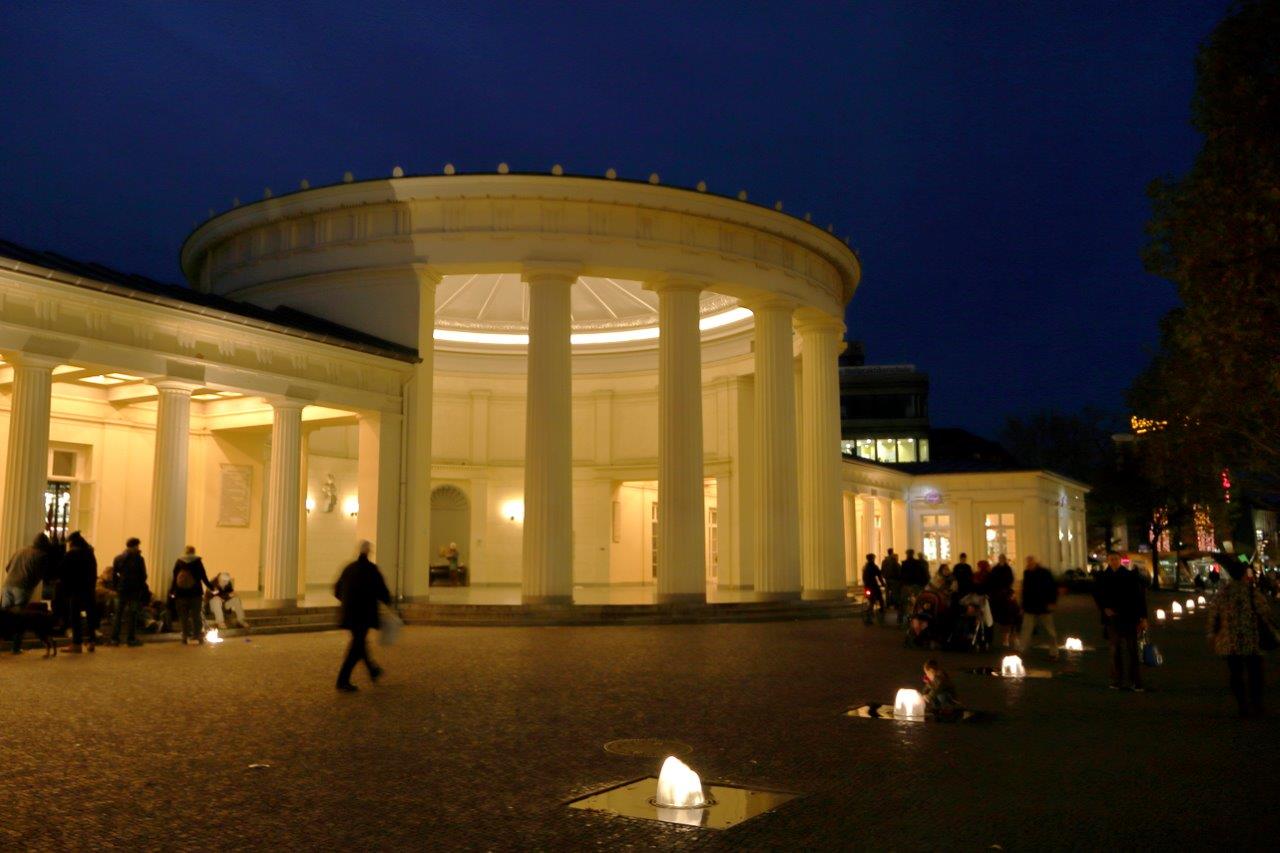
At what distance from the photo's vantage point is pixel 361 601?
11.5m

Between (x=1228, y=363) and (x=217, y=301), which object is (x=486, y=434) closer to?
(x=217, y=301)

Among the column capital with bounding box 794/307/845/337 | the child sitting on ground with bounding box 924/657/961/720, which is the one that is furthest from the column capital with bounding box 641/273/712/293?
the child sitting on ground with bounding box 924/657/961/720

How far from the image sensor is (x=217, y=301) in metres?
21.8

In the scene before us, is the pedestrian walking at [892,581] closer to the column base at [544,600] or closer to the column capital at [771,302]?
the column capital at [771,302]

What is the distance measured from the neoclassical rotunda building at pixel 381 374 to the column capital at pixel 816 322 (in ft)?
0.25

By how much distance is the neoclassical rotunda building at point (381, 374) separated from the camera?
18.3 m

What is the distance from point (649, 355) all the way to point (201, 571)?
21.5 meters

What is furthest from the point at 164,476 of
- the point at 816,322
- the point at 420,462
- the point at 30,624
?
the point at 816,322

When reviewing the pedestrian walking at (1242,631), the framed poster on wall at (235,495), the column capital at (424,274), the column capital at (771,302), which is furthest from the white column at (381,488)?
the pedestrian walking at (1242,631)

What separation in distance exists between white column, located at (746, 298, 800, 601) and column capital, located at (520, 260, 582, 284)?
5346 millimetres

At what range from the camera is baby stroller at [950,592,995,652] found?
669 inches

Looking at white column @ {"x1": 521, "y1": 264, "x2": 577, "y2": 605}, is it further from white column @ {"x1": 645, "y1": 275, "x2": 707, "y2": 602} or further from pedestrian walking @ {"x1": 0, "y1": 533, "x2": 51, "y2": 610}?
pedestrian walking @ {"x1": 0, "y1": 533, "x2": 51, "y2": 610}

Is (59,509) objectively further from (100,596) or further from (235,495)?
(100,596)

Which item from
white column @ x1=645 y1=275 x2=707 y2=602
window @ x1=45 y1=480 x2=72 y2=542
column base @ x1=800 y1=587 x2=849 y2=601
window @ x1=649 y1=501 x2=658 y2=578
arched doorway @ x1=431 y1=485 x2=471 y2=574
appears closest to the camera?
window @ x1=45 y1=480 x2=72 y2=542
